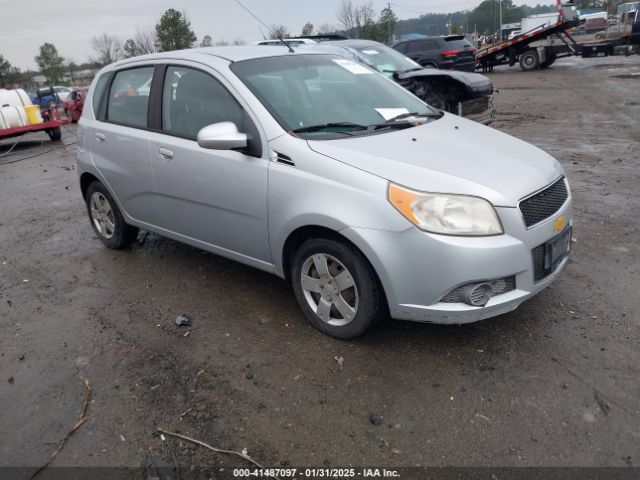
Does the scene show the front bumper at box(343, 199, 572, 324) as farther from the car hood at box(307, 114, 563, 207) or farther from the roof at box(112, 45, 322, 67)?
the roof at box(112, 45, 322, 67)

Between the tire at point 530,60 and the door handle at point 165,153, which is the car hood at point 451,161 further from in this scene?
the tire at point 530,60

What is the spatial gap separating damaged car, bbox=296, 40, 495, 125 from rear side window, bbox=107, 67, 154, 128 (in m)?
4.59

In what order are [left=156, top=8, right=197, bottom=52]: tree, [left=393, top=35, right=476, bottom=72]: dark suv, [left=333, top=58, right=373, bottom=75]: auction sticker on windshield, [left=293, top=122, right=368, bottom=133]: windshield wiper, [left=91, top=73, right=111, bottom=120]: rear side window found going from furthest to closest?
[left=156, top=8, right=197, bottom=52]: tree → [left=393, top=35, right=476, bottom=72]: dark suv → [left=91, top=73, right=111, bottom=120]: rear side window → [left=333, top=58, right=373, bottom=75]: auction sticker on windshield → [left=293, top=122, right=368, bottom=133]: windshield wiper

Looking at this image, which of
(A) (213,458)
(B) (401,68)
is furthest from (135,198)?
(B) (401,68)

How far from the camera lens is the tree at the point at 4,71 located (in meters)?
61.3

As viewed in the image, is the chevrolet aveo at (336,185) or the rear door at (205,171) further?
the rear door at (205,171)

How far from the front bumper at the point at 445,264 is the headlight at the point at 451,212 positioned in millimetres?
54

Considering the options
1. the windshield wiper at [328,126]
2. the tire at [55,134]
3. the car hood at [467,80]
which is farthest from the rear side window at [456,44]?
the windshield wiper at [328,126]

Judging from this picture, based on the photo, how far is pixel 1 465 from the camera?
2670 mm

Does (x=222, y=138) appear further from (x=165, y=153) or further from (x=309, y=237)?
(x=165, y=153)

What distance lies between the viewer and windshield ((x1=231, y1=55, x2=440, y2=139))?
3.67 m

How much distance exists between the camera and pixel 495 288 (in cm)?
303

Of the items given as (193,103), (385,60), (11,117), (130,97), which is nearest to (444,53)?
(385,60)

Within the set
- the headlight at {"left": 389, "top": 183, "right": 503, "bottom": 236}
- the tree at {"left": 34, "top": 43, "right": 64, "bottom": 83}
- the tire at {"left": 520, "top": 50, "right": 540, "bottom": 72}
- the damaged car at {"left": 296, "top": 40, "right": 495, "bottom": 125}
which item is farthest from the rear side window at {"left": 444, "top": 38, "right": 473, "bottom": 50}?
the tree at {"left": 34, "top": 43, "right": 64, "bottom": 83}
